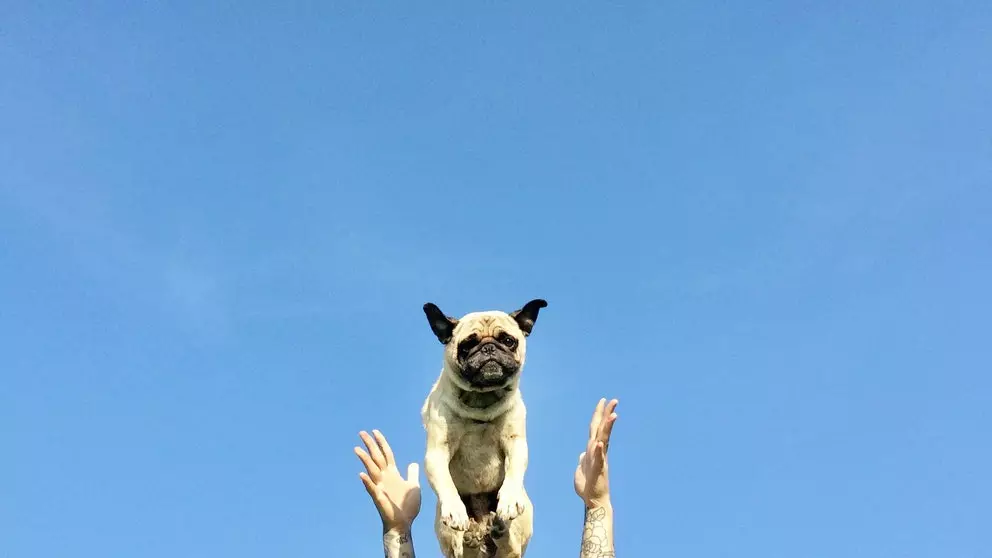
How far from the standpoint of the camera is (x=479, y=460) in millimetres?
11539

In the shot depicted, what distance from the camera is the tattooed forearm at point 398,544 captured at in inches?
499

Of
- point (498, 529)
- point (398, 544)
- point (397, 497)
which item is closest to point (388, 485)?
point (397, 497)

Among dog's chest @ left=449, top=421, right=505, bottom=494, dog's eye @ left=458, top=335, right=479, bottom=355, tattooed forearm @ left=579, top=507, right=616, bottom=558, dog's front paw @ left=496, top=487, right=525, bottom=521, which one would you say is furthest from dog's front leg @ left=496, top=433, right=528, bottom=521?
tattooed forearm @ left=579, top=507, right=616, bottom=558

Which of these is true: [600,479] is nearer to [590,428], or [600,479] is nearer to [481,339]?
[590,428]

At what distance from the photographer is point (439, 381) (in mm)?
12094

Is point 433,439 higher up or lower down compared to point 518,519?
higher up

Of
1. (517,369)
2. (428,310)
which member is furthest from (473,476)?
(428,310)

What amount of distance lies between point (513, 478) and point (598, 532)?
7.00 ft

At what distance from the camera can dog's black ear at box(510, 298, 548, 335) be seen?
1183 cm

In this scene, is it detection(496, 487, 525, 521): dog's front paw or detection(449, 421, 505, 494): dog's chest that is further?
detection(449, 421, 505, 494): dog's chest

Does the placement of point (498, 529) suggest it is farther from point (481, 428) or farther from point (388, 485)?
point (388, 485)

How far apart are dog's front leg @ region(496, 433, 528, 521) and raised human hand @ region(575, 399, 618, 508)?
1.35 meters

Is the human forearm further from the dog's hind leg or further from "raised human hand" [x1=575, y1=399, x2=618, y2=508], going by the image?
the dog's hind leg

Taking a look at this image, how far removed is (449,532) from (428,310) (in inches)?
116
